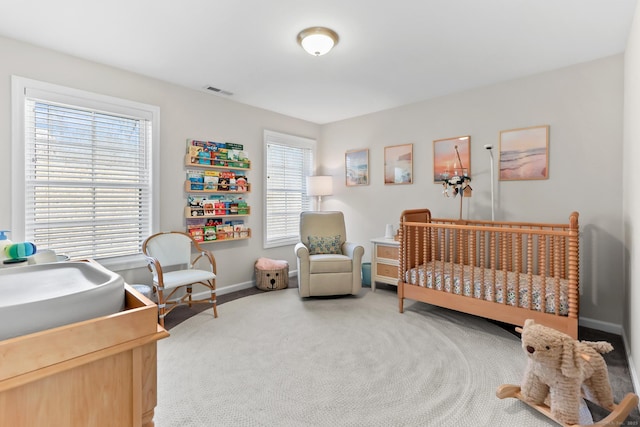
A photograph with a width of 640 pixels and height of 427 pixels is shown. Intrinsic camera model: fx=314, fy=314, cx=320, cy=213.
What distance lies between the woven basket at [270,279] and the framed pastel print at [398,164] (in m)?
1.84

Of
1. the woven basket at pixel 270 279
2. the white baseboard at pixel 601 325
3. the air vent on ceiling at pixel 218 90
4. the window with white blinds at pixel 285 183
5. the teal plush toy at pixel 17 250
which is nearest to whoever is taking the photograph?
the teal plush toy at pixel 17 250

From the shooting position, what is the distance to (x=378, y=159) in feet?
14.0

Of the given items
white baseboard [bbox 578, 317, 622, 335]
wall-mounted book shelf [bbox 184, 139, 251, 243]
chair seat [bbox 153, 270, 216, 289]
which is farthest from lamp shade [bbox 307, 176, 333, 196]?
white baseboard [bbox 578, 317, 622, 335]

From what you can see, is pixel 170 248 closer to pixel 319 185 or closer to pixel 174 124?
pixel 174 124

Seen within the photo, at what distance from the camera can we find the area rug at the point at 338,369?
1633 millimetres

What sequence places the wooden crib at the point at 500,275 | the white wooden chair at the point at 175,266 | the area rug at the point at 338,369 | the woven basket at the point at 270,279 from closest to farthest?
the area rug at the point at 338,369, the wooden crib at the point at 500,275, the white wooden chair at the point at 175,266, the woven basket at the point at 270,279

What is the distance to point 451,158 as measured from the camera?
11.7 feet

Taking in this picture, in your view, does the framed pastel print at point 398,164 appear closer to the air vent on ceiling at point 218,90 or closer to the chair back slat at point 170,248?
the air vent on ceiling at point 218,90

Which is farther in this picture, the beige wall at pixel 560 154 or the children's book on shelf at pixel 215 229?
the children's book on shelf at pixel 215 229

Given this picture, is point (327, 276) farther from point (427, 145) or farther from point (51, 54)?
point (51, 54)

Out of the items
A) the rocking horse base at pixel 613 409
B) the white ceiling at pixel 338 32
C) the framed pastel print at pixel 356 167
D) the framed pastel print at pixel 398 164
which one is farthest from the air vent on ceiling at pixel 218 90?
the rocking horse base at pixel 613 409

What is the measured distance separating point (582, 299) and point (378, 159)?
2.60m

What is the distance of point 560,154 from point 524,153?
284mm

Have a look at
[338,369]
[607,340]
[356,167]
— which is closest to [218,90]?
[356,167]
